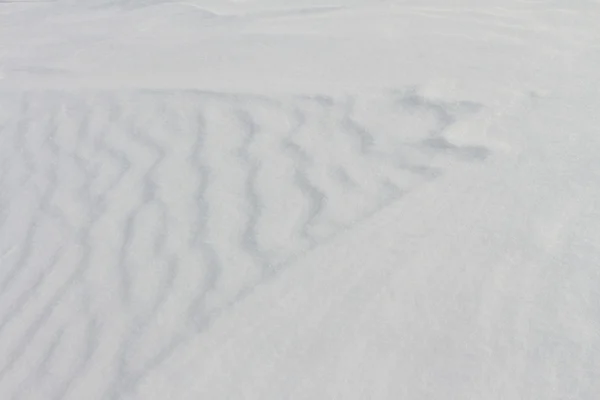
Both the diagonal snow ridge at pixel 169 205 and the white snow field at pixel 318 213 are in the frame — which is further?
the diagonal snow ridge at pixel 169 205

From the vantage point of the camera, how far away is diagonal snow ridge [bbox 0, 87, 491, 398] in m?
3.00

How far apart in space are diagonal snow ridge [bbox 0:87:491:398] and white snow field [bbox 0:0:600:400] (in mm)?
11

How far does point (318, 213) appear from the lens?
3346 millimetres

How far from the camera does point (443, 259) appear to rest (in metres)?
2.95

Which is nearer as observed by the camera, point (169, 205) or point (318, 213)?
point (318, 213)

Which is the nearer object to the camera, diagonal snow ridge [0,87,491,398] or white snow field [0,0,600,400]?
white snow field [0,0,600,400]

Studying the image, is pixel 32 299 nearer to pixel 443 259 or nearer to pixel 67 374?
pixel 67 374

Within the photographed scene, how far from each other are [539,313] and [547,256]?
0.90 feet

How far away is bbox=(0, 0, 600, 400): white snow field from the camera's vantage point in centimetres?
265

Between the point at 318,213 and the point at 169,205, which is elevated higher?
the point at 318,213

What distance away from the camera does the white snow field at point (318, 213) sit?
2.65m

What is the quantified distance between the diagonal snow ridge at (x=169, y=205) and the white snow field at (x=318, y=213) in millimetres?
11

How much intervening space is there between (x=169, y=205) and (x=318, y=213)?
0.69 m

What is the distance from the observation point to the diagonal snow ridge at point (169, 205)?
3.00 meters
